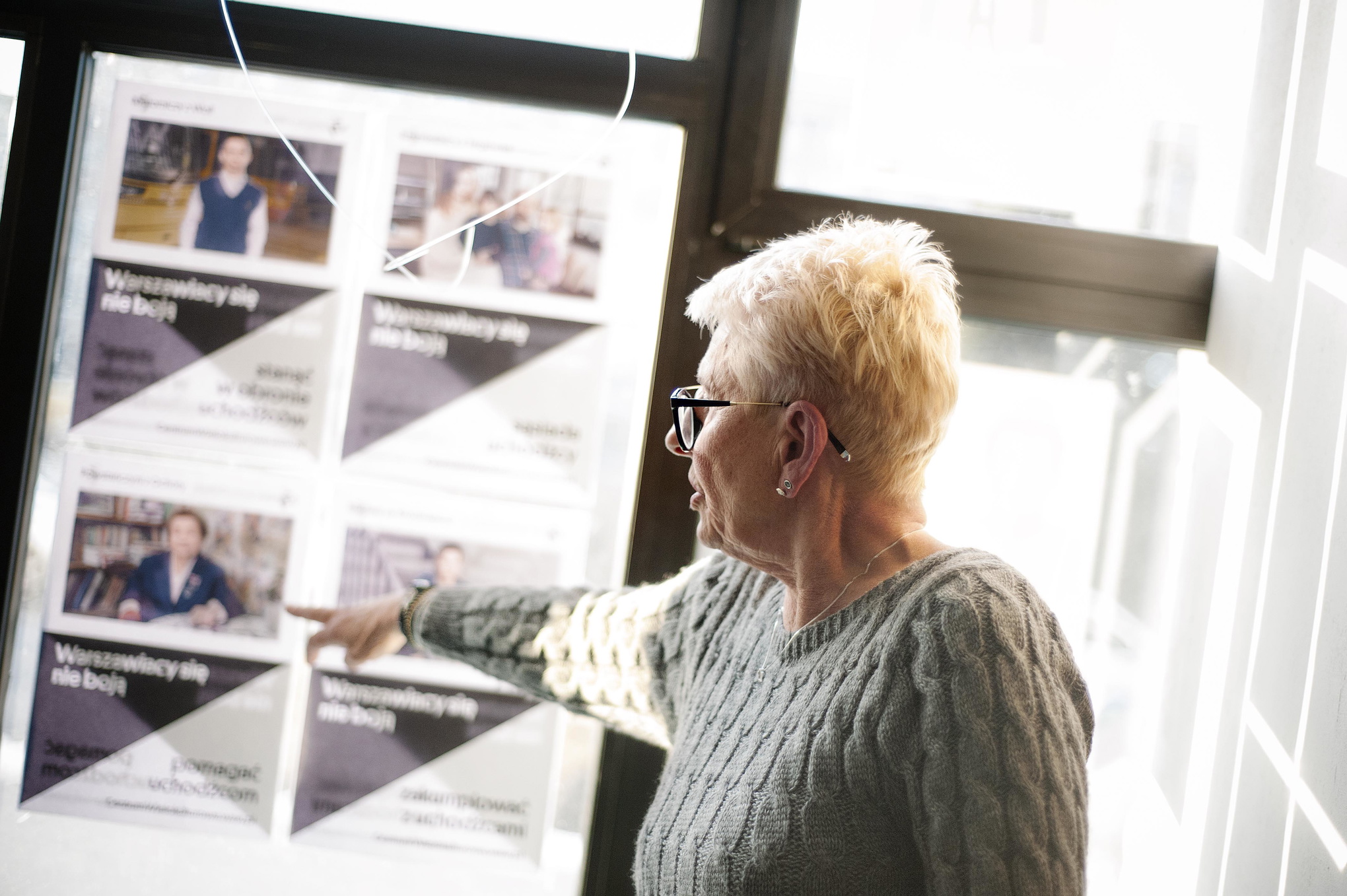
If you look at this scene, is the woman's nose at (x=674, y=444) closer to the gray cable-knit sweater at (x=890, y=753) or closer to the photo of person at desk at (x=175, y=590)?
the gray cable-knit sweater at (x=890, y=753)

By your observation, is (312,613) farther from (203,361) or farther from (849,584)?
(849,584)

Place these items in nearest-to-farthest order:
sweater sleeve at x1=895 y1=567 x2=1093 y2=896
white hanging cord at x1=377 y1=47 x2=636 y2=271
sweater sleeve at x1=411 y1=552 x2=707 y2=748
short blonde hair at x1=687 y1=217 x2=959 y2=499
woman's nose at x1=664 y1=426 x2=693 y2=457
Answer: sweater sleeve at x1=895 y1=567 x2=1093 y2=896 → short blonde hair at x1=687 y1=217 x2=959 y2=499 → woman's nose at x1=664 y1=426 x2=693 y2=457 → sweater sleeve at x1=411 y1=552 x2=707 y2=748 → white hanging cord at x1=377 y1=47 x2=636 y2=271

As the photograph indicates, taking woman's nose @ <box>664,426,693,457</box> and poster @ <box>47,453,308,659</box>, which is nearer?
woman's nose @ <box>664,426,693,457</box>

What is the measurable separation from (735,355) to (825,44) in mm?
790

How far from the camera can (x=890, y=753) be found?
2.92 feet

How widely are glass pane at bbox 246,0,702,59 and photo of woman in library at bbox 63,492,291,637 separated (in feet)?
2.89

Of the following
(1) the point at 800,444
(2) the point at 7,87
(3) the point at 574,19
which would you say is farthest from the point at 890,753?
(2) the point at 7,87

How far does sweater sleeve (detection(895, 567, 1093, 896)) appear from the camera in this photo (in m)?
0.82

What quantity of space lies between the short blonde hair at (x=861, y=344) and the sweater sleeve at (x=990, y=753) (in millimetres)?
182

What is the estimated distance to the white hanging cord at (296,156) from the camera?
61.1 inches

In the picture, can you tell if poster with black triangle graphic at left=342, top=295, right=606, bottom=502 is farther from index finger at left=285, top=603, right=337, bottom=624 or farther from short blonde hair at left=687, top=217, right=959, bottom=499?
short blonde hair at left=687, top=217, right=959, bottom=499

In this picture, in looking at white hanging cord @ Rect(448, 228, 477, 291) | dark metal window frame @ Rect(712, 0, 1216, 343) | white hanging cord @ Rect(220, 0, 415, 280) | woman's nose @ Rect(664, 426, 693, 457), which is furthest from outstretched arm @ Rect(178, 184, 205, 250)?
woman's nose @ Rect(664, 426, 693, 457)

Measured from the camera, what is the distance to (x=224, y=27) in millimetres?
1562

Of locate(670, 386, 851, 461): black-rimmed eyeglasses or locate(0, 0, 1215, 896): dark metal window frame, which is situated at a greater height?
locate(0, 0, 1215, 896): dark metal window frame
